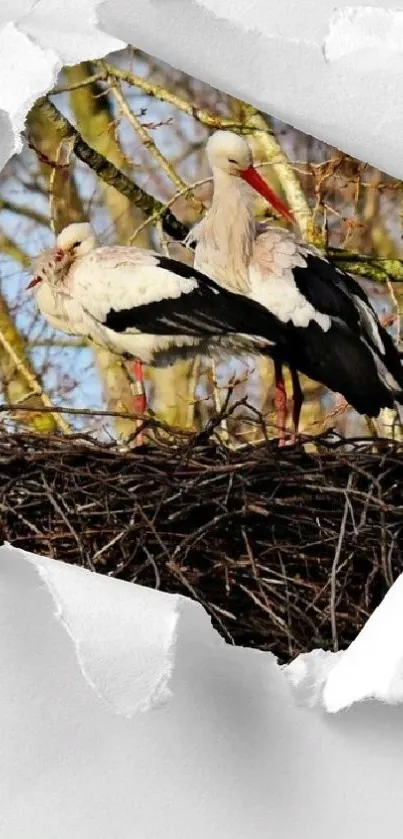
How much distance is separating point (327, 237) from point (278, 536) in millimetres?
359

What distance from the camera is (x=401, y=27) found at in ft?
2.58

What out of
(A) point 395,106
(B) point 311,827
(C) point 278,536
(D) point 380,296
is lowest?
(B) point 311,827

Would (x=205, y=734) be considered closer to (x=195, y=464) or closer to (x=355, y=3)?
(x=195, y=464)

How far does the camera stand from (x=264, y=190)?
1.27m

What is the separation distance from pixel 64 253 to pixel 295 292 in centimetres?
22

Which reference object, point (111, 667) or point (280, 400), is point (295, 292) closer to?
point (280, 400)

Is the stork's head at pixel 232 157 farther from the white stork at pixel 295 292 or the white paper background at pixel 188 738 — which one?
the white paper background at pixel 188 738

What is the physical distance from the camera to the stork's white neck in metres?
1.26

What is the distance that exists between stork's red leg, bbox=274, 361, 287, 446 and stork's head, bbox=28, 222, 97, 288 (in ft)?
0.69

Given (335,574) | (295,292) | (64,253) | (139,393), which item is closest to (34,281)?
(64,253)

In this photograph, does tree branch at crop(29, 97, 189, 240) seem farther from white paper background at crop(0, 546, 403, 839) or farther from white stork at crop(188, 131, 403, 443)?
white paper background at crop(0, 546, 403, 839)

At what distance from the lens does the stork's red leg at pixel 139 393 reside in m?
1.25

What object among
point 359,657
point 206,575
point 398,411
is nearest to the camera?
point 359,657

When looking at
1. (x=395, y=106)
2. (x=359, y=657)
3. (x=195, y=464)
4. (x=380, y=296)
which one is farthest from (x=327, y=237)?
(x=359, y=657)
